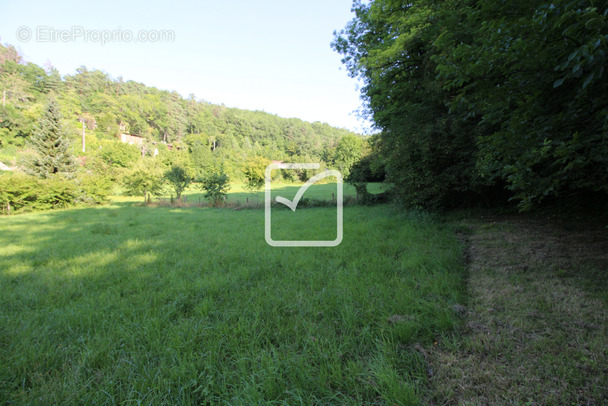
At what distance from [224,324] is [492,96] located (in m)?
4.26

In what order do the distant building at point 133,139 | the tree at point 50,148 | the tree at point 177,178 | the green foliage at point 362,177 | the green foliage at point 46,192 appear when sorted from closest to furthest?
the green foliage at point 46,192, the green foliage at point 362,177, the tree at point 50,148, the tree at point 177,178, the distant building at point 133,139

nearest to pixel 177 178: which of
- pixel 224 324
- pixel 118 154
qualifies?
pixel 224 324

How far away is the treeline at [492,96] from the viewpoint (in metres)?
2.37

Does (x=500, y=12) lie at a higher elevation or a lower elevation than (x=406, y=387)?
higher

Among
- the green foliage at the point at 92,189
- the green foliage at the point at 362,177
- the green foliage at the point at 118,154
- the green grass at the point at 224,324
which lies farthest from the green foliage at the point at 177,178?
the green foliage at the point at 118,154

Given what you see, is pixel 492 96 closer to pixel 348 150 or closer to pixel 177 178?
pixel 177 178

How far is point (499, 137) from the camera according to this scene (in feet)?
10.5

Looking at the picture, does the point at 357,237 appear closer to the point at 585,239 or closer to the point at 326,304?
the point at 326,304

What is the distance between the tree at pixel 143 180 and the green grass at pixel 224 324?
14214 mm

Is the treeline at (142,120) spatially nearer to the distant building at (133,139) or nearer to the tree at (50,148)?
the distant building at (133,139)

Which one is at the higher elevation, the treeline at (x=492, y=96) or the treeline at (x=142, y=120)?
the treeline at (x=142, y=120)

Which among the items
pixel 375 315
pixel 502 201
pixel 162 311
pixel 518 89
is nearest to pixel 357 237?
pixel 375 315

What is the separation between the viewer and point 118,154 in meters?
37.0

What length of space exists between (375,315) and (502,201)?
8.44 m
